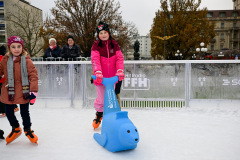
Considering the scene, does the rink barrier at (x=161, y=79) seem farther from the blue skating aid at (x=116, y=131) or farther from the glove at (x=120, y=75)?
the blue skating aid at (x=116, y=131)

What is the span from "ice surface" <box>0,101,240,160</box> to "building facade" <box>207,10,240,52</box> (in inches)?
2792

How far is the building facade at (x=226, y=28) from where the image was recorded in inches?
2697

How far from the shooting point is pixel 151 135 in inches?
135

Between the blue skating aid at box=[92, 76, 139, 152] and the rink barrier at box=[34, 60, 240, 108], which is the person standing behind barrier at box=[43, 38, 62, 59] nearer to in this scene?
the rink barrier at box=[34, 60, 240, 108]

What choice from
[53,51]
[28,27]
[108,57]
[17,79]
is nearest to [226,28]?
[28,27]

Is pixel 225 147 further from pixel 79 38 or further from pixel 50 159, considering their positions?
pixel 79 38

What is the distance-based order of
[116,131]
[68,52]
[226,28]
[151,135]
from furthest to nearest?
[226,28] → [68,52] → [151,135] → [116,131]

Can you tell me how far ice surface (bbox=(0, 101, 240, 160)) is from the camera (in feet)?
8.95

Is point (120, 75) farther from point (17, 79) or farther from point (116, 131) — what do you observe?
point (17, 79)

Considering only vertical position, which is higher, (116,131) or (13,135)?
(116,131)

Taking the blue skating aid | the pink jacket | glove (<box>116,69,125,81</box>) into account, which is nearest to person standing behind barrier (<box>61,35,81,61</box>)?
the pink jacket

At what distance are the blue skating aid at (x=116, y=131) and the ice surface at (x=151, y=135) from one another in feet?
0.35

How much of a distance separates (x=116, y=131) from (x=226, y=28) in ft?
253

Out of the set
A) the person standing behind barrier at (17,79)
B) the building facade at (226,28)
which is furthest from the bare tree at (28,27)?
the building facade at (226,28)
